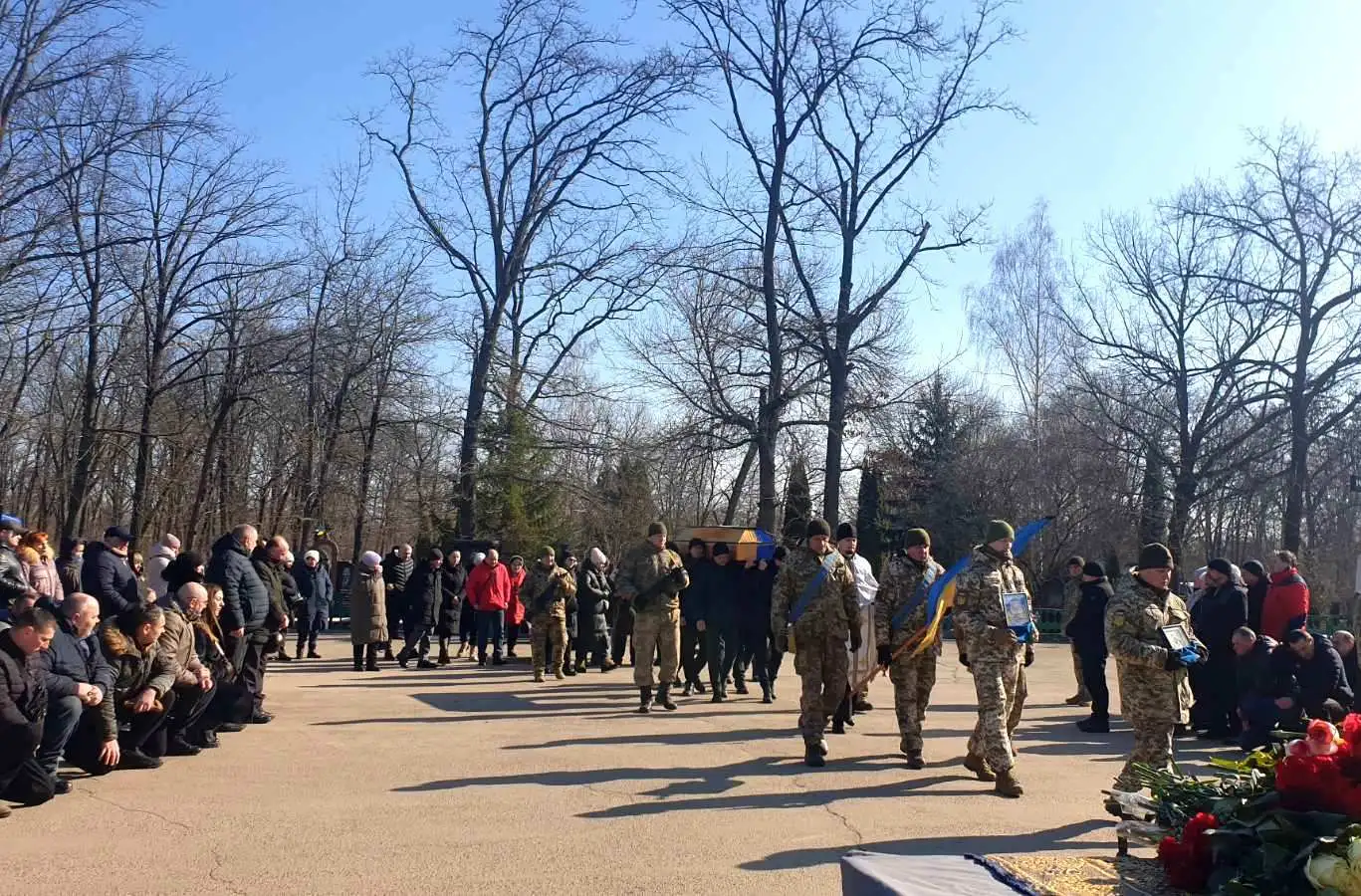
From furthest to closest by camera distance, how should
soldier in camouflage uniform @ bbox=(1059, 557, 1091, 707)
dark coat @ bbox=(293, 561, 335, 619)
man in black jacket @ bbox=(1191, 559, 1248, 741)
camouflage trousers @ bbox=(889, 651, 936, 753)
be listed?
1. dark coat @ bbox=(293, 561, 335, 619)
2. soldier in camouflage uniform @ bbox=(1059, 557, 1091, 707)
3. man in black jacket @ bbox=(1191, 559, 1248, 741)
4. camouflage trousers @ bbox=(889, 651, 936, 753)

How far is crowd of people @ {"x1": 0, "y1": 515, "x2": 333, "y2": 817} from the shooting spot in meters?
7.36

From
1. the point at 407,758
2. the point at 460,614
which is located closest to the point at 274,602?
the point at 407,758

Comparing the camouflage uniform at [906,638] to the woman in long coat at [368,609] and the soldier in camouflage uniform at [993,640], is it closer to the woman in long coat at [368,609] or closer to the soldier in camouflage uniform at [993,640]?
the soldier in camouflage uniform at [993,640]

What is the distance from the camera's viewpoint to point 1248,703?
1066 cm

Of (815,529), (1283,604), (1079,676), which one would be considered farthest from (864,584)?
(1283,604)

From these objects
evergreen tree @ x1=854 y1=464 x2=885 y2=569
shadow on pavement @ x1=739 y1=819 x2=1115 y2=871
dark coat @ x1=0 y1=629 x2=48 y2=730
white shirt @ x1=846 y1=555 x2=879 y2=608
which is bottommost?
shadow on pavement @ x1=739 y1=819 x2=1115 y2=871

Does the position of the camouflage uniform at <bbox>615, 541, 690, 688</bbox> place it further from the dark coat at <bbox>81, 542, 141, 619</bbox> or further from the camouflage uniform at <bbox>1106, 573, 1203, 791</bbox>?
the camouflage uniform at <bbox>1106, 573, 1203, 791</bbox>

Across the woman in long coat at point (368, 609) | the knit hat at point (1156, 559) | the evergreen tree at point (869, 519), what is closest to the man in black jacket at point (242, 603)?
the woman in long coat at point (368, 609)

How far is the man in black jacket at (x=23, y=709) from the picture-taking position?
701 cm

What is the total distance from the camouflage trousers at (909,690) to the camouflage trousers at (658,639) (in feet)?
11.4

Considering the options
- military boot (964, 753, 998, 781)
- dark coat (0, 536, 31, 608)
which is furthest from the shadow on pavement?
dark coat (0, 536, 31, 608)

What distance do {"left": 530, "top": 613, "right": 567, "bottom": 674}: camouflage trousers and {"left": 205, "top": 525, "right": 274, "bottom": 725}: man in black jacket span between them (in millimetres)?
4668

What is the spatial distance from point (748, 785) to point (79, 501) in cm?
2102

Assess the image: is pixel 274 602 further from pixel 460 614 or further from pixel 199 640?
pixel 460 614
